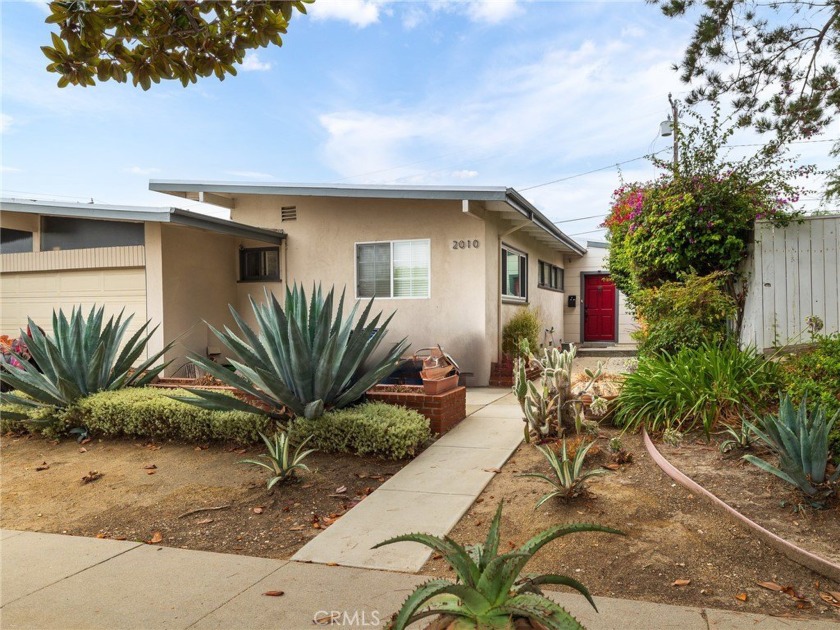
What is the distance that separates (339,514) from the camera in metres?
4.61

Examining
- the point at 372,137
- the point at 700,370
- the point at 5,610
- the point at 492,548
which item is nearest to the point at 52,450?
the point at 5,610

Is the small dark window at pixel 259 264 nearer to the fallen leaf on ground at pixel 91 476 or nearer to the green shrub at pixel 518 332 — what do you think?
the green shrub at pixel 518 332

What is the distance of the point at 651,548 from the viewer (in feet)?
12.1

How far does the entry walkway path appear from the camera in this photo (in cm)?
381

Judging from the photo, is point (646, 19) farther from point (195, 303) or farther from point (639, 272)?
point (195, 303)

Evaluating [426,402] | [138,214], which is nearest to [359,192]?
[138,214]

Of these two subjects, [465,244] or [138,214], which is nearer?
[138,214]

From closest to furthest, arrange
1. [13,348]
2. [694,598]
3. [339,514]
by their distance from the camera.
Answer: [694,598], [339,514], [13,348]

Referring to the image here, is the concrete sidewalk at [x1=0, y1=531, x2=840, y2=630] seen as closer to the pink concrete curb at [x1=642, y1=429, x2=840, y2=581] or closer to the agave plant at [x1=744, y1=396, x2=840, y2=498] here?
the pink concrete curb at [x1=642, y1=429, x2=840, y2=581]

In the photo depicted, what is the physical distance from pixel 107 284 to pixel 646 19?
33.2 feet

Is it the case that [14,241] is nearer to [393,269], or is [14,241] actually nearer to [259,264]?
[259,264]

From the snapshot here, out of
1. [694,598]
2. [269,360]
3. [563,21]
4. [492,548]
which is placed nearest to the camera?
[492,548]

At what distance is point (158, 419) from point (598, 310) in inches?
627

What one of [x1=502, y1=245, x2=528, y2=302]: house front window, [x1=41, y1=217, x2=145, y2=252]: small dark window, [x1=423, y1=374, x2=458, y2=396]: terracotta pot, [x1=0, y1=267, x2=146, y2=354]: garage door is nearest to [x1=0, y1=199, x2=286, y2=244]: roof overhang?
[x1=41, y1=217, x2=145, y2=252]: small dark window
